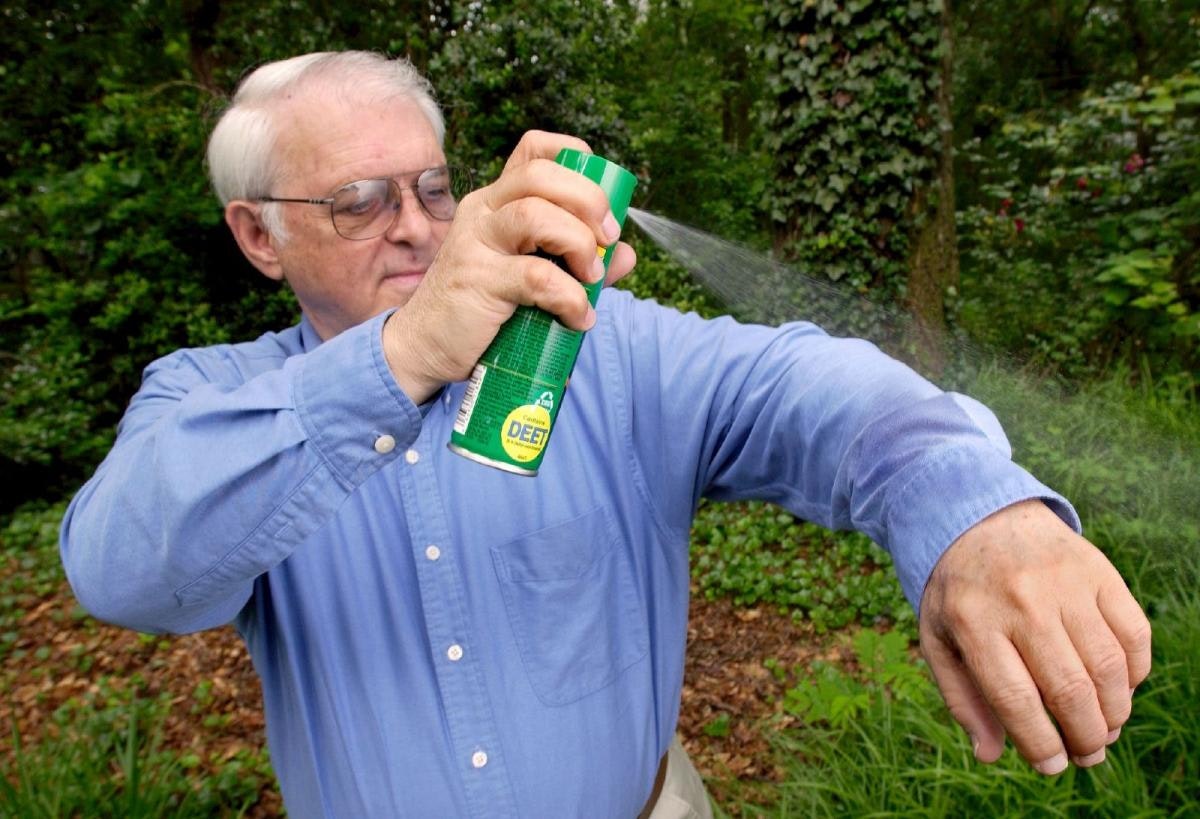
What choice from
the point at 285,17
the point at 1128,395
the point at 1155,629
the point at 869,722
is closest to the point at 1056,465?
the point at 1155,629

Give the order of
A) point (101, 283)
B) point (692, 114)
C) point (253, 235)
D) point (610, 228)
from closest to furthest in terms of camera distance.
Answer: point (610, 228)
point (253, 235)
point (101, 283)
point (692, 114)

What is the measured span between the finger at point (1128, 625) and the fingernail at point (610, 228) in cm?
72

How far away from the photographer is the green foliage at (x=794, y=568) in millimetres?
3922

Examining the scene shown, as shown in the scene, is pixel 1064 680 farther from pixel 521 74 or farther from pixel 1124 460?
pixel 521 74

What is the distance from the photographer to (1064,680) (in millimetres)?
755

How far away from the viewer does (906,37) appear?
4.21 metres

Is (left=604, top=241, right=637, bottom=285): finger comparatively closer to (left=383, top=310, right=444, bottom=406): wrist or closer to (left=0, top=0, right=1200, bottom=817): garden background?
(left=383, top=310, right=444, bottom=406): wrist

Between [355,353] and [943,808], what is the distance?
2.17 metres

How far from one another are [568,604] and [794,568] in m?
3.10

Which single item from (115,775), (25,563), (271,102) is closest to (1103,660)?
(271,102)

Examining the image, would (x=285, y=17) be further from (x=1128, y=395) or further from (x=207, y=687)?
(x=1128, y=395)

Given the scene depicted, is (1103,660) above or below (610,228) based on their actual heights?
below

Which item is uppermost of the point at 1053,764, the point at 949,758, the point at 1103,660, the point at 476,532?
the point at 1103,660

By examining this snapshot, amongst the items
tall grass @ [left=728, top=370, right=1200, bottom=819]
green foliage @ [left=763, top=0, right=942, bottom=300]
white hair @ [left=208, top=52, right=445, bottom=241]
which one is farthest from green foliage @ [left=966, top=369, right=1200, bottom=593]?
white hair @ [left=208, top=52, right=445, bottom=241]
